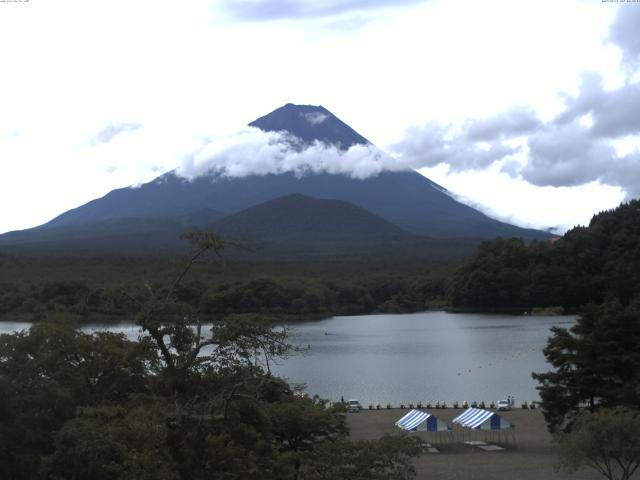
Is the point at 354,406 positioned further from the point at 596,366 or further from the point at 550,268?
the point at 550,268

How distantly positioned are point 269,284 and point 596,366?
4379cm

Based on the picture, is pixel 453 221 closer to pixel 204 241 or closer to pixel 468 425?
pixel 468 425

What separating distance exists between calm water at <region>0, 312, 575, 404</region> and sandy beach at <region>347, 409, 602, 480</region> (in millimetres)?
2559

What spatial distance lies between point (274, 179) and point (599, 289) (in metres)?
101

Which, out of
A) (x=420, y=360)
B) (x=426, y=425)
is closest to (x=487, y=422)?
(x=426, y=425)

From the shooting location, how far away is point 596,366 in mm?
16250

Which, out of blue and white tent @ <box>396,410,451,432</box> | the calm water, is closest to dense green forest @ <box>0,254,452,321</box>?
the calm water

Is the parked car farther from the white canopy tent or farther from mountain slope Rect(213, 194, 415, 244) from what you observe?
mountain slope Rect(213, 194, 415, 244)

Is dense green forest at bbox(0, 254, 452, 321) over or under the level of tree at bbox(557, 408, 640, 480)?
over

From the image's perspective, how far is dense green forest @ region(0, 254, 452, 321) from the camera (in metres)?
55.1

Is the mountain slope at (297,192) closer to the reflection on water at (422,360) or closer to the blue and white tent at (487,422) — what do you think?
the reflection on water at (422,360)

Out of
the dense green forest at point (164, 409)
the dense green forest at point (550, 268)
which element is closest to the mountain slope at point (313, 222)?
the dense green forest at point (550, 268)

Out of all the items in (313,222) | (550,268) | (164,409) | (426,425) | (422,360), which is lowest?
(422,360)

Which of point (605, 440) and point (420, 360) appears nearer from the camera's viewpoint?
point (605, 440)
